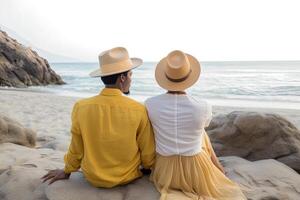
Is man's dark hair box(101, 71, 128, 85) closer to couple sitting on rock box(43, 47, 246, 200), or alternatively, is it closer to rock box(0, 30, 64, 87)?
couple sitting on rock box(43, 47, 246, 200)

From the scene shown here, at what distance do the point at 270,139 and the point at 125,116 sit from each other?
2.64 m

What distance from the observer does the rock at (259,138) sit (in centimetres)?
519

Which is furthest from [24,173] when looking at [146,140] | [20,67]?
[20,67]

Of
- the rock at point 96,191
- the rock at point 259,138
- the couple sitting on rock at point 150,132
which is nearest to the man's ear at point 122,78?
the couple sitting on rock at point 150,132

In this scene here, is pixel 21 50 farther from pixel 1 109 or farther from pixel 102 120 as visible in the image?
A: pixel 102 120

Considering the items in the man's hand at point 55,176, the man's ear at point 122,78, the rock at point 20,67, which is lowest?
the rock at point 20,67

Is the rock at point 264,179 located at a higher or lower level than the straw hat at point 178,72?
lower

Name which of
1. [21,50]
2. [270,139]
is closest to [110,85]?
[270,139]

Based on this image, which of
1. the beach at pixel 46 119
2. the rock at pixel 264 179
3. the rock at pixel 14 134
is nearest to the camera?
the rock at pixel 264 179

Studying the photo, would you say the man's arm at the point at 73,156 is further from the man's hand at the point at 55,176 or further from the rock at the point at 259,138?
the rock at the point at 259,138

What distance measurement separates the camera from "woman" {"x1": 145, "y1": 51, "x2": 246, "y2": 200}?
3.35 meters

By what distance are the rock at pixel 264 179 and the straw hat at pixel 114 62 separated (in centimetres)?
162

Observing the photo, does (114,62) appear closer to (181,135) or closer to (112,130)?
(112,130)

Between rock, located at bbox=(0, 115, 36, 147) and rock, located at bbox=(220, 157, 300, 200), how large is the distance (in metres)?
3.18
